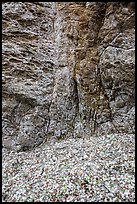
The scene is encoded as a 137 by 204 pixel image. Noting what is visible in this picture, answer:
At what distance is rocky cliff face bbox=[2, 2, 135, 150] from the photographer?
29.6ft

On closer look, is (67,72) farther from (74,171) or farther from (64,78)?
(74,171)

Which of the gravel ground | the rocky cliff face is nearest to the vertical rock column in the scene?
the rocky cliff face

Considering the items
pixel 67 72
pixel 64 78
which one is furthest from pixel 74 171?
pixel 67 72

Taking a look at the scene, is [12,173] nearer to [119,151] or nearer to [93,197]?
[93,197]

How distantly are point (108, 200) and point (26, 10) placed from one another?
26.5ft

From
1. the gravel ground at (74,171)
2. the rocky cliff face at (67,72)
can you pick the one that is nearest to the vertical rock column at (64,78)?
the rocky cliff face at (67,72)

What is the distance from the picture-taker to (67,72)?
33.3ft

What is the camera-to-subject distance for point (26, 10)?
10.3 metres

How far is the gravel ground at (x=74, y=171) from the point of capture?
6.40 metres

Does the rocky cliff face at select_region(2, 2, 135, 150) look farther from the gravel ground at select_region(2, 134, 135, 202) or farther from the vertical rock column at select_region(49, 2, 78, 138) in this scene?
the gravel ground at select_region(2, 134, 135, 202)

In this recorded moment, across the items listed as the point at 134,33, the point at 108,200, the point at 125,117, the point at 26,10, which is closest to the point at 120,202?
the point at 108,200

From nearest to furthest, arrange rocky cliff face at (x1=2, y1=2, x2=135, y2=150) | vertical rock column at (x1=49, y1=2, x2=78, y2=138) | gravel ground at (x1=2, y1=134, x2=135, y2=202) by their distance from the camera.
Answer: gravel ground at (x1=2, y1=134, x2=135, y2=202)
rocky cliff face at (x1=2, y1=2, x2=135, y2=150)
vertical rock column at (x1=49, y1=2, x2=78, y2=138)

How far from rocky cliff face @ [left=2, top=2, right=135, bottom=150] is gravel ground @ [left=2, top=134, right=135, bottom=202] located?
660mm

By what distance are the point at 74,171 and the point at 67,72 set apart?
4431 mm
